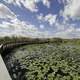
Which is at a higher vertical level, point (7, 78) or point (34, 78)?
point (7, 78)

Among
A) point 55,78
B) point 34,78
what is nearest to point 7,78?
point 34,78

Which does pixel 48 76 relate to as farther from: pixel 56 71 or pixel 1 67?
pixel 1 67

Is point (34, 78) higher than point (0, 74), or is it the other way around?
point (0, 74)

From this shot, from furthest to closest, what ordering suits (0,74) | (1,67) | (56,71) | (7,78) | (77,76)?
1. (56,71)
2. (77,76)
3. (1,67)
4. (0,74)
5. (7,78)

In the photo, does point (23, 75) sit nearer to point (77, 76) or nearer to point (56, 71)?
point (56, 71)

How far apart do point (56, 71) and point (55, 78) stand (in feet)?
4.69

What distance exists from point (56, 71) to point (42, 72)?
35.3 inches

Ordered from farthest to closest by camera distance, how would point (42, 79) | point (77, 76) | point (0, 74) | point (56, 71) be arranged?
point (56, 71) → point (77, 76) → point (42, 79) → point (0, 74)

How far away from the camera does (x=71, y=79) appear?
8461 mm

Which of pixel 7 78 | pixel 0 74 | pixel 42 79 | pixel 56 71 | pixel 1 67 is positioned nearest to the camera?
pixel 7 78

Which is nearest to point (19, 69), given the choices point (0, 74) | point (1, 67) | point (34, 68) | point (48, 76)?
point (34, 68)

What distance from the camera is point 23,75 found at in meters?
9.01

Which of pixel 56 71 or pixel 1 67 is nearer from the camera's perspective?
pixel 1 67

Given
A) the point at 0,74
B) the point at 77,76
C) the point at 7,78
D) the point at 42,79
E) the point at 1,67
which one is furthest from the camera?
the point at 77,76
